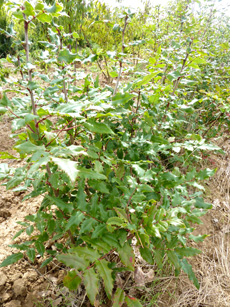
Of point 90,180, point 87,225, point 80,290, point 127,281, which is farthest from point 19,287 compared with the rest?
point 90,180

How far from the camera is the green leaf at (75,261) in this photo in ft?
2.91

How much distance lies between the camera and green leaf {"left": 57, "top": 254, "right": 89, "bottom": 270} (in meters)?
0.89

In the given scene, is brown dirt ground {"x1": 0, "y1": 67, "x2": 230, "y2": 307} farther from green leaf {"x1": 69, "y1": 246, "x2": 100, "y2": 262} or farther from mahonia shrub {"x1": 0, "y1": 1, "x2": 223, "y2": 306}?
green leaf {"x1": 69, "y1": 246, "x2": 100, "y2": 262}

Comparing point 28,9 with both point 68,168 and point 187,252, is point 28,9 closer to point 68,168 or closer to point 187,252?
point 68,168

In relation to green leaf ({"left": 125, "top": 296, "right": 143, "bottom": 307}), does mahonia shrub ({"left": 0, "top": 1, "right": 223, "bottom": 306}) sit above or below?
above

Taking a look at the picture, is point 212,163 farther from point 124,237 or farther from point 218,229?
point 124,237

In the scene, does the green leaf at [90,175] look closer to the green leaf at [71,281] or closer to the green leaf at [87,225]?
the green leaf at [87,225]

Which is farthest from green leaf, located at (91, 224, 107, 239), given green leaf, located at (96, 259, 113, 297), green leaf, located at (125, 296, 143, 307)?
green leaf, located at (125, 296, 143, 307)

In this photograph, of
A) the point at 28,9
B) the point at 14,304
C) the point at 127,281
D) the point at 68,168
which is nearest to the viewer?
the point at 68,168

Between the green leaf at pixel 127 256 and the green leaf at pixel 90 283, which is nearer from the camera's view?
the green leaf at pixel 90 283

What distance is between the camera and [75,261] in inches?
35.4

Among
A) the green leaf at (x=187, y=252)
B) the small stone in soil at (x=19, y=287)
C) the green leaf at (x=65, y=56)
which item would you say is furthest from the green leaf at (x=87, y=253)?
the green leaf at (x=65, y=56)

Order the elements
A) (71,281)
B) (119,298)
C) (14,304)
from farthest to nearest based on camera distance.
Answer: (14,304) → (119,298) → (71,281)

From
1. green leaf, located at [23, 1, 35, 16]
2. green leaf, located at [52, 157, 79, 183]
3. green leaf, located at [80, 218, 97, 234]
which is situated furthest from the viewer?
green leaf, located at [80, 218, 97, 234]
